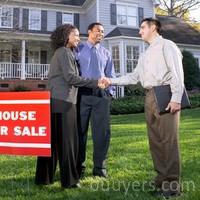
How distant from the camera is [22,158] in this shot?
7.88 meters

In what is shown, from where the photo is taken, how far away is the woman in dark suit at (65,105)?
526 centimetres

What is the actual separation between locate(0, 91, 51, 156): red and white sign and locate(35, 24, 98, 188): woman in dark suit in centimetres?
43

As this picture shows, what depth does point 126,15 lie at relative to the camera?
106 feet

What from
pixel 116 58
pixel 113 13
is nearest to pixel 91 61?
pixel 116 58

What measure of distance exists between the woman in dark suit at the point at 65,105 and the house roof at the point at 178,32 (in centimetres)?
3103

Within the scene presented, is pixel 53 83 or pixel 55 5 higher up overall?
pixel 55 5

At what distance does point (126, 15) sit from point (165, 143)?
2831 cm

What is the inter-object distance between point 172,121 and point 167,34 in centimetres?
3282

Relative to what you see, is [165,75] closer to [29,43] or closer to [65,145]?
[65,145]

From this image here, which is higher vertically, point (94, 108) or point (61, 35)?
point (61, 35)

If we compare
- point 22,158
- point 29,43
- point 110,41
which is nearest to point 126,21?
point 110,41

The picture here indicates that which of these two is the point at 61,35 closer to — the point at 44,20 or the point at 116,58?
the point at 116,58

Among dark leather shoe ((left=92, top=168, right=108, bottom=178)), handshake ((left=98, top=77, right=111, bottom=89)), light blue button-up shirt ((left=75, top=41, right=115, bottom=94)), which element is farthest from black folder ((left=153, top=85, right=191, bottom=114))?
dark leather shoe ((left=92, top=168, right=108, bottom=178))

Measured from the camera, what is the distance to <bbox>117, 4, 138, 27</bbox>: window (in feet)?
106
